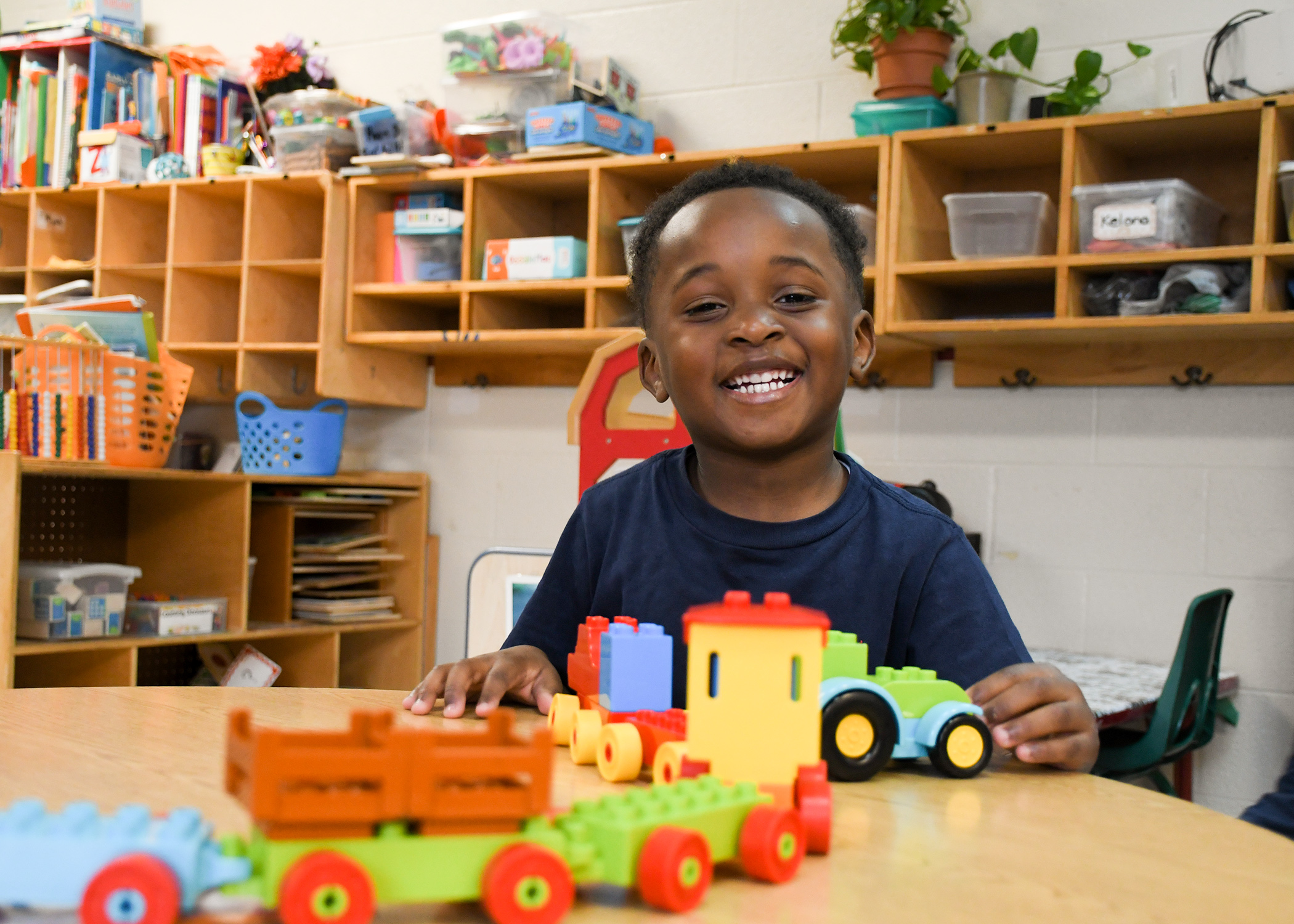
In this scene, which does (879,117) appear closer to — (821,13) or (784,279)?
(821,13)

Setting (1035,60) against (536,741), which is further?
(1035,60)

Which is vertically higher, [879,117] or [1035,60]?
[1035,60]

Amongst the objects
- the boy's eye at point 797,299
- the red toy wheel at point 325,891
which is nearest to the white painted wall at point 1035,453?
the boy's eye at point 797,299

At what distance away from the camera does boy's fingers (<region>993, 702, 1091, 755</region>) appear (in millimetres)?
803

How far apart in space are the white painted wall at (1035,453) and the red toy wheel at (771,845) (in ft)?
7.51

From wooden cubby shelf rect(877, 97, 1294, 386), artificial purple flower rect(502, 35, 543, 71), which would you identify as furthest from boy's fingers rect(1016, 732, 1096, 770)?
artificial purple flower rect(502, 35, 543, 71)

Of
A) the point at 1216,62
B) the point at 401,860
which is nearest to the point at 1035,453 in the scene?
the point at 1216,62

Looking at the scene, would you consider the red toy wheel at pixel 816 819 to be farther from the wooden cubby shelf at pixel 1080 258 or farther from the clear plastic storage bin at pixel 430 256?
the clear plastic storage bin at pixel 430 256

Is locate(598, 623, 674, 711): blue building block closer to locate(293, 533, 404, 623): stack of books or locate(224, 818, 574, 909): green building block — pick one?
locate(224, 818, 574, 909): green building block

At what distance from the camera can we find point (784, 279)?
1.10m

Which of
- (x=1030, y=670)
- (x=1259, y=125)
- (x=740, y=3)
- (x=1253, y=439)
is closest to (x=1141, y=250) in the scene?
(x=1259, y=125)

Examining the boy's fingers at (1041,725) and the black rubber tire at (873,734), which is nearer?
the black rubber tire at (873,734)

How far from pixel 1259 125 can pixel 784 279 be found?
1.64 m

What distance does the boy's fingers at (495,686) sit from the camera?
3.04 ft
